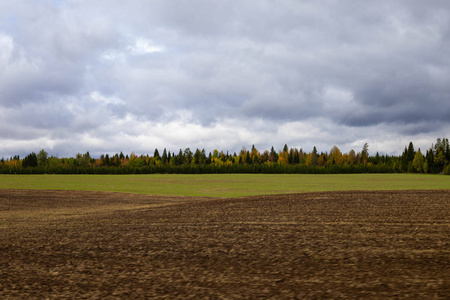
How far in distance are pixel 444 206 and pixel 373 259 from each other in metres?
12.6

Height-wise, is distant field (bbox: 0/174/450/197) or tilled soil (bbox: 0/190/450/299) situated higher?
tilled soil (bbox: 0/190/450/299)

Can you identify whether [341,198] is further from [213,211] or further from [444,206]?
[213,211]

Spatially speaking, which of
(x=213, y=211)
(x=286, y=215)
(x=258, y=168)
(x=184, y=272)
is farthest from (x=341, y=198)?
(x=258, y=168)

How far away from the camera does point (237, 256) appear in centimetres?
1058

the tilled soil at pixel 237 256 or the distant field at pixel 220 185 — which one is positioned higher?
the tilled soil at pixel 237 256

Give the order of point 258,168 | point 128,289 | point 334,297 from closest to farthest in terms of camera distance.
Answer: point 334,297
point 128,289
point 258,168

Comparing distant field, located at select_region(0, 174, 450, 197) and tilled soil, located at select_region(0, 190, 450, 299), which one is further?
distant field, located at select_region(0, 174, 450, 197)

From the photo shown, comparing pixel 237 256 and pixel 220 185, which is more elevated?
pixel 237 256

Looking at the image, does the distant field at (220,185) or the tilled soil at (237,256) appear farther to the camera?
the distant field at (220,185)

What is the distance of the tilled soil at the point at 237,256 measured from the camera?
8094mm

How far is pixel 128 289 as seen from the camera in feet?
27.3

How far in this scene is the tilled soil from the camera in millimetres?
8094

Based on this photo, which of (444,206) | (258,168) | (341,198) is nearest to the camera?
(444,206)

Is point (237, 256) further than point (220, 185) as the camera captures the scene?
No
